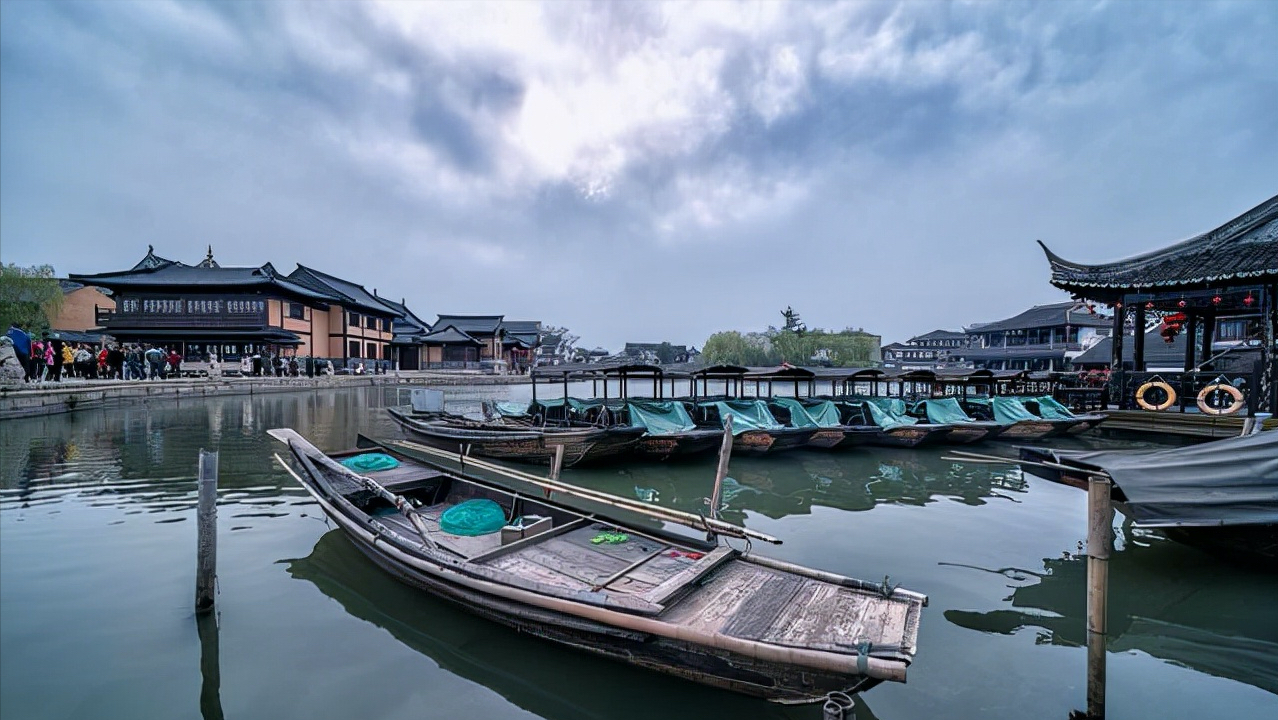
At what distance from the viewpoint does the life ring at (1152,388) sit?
15.9 meters

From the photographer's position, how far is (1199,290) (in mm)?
15156

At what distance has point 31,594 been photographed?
622 centimetres

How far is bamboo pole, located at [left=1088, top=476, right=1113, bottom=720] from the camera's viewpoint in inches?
166

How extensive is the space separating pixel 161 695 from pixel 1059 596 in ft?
31.4

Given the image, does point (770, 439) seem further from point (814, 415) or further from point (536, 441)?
point (536, 441)

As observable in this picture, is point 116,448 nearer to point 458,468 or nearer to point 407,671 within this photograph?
point 458,468

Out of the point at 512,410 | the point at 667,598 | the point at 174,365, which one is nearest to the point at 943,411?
the point at 512,410

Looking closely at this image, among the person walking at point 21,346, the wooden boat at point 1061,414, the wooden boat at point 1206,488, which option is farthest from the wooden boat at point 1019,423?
the person walking at point 21,346

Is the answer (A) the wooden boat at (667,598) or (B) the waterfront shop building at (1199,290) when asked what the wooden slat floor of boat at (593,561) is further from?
(B) the waterfront shop building at (1199,290)

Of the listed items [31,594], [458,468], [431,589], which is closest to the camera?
[431,589]

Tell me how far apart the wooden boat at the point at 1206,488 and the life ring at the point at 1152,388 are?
38.7ft

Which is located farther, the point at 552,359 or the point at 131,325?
the point at 552,359

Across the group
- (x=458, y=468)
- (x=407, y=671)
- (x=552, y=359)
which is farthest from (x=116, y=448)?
(x=552, y=359)

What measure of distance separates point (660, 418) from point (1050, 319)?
47.7 meters
